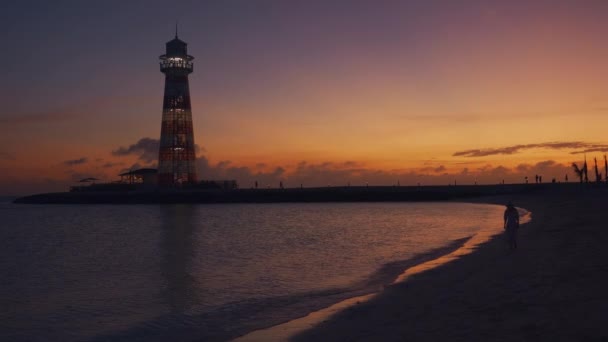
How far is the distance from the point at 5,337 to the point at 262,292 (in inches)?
243

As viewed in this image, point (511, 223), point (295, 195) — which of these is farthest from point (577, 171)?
point (511, 223)

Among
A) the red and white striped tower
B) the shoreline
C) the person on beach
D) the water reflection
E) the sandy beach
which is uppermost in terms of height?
the red and white striped tower

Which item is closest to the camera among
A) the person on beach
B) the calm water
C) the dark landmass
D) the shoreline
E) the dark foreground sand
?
the dark foreground sand

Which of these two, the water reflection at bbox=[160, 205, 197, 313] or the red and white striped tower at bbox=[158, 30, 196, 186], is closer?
the water reflection at bbox=[160, 205, 197, 313]

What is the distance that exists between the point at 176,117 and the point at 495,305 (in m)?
75.8

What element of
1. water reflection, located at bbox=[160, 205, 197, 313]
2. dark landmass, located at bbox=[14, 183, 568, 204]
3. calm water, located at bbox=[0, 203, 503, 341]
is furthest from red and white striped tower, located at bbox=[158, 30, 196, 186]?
calm water, located at bbox=[0, 203, 503, 341]

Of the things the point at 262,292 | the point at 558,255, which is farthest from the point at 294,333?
the point at 558,255

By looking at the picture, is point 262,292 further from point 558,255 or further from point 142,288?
point 558,255

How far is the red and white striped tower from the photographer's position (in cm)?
8044

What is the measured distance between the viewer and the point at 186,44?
84562 mm

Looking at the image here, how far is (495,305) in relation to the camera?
911 cm

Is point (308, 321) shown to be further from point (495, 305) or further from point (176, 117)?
point (176, 117)

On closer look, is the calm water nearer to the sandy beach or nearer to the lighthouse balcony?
the sandy beach

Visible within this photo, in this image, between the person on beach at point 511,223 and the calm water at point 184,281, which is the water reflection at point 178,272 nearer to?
the calm water at point 184,281
